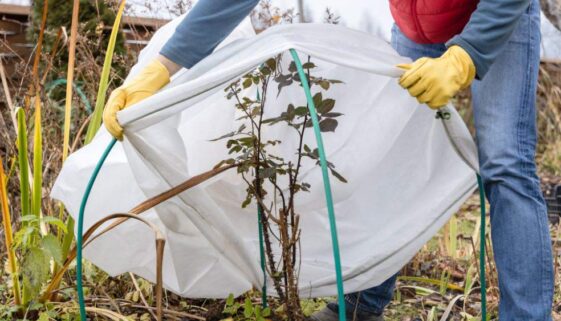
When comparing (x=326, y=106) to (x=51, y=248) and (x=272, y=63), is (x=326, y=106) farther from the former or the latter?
(x=51, y=248)

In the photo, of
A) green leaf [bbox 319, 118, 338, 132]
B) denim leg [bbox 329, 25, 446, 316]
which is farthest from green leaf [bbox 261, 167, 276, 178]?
denim leg [bbox 329, 25, 446, 316]

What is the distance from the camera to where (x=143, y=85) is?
167cm

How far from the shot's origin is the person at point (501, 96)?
4.95ft

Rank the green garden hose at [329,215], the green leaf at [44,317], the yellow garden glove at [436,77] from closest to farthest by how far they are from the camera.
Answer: the green garden hose at [329,215]
the yellow garden glove at [436,77]
the green leaf at [44,317]

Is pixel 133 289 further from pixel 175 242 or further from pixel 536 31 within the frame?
pixel 536 31

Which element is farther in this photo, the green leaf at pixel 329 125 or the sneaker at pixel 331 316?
the sneaker at pixel 331 316

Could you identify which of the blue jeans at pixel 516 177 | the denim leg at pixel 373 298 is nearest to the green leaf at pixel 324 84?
the blue jeans at pixel 516 177

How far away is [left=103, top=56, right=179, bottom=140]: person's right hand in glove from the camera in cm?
162

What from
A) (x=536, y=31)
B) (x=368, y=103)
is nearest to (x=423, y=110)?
(x=368, y=103)

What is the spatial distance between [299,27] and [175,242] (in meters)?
0.67

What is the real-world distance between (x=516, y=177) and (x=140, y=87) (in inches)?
37.2

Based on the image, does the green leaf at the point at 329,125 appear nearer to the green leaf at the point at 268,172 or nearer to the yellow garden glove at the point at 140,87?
the green leaf at the point at 268,172

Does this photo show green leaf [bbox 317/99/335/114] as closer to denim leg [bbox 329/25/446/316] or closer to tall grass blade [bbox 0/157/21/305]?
denim leg [bbox 329/25/446/316]

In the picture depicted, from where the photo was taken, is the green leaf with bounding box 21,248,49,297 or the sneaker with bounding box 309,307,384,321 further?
the sneaker with bounding box 309,307,384,321
